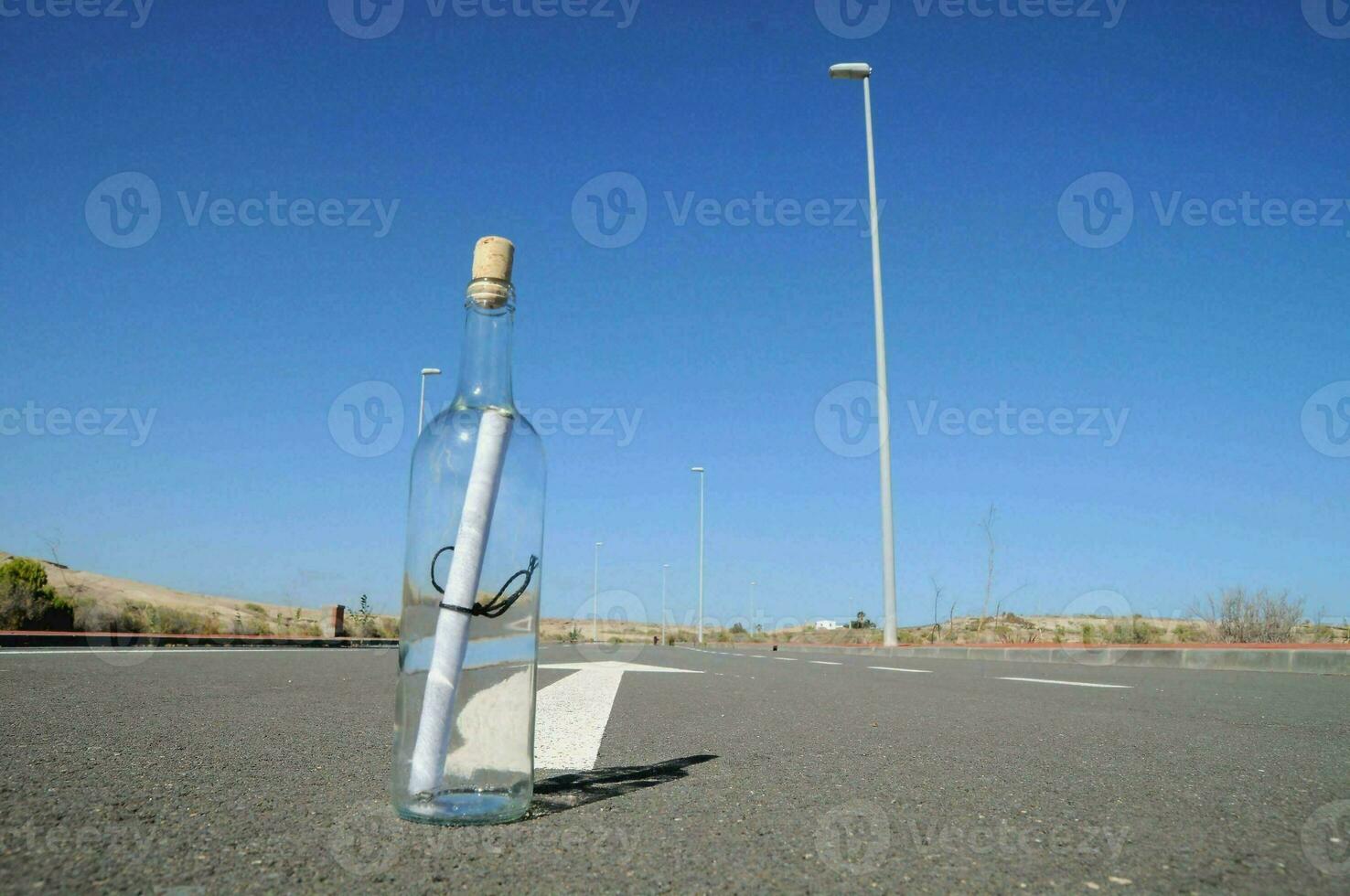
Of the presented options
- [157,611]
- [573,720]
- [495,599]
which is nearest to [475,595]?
[495,599]

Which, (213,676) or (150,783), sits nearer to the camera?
(150,783)

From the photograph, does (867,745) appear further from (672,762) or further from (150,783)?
(150,783)

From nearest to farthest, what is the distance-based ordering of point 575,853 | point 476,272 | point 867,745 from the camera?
1. point 575,853
2. point 476,272
3. point 867,745

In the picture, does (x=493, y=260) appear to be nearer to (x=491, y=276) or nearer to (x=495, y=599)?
(x=491, y=276)

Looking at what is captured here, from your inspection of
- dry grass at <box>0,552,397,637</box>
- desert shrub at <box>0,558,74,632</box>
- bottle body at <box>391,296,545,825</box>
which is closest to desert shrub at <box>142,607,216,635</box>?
dry grass at <box>0,552,397,637</box>

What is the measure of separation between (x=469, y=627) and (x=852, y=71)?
2445cm

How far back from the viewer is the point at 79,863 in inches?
58.3

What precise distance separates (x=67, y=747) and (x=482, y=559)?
184 centimetres

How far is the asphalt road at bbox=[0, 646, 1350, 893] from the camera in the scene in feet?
4.95

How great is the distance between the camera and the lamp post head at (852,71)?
937 inches

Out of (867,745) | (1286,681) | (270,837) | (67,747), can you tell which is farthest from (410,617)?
(1286,681)

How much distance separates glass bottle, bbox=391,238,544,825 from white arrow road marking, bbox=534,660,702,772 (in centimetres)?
54

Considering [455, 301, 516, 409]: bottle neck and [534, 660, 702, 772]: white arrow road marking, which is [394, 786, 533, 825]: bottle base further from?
[455, 301, 516, 409]: bottle neck

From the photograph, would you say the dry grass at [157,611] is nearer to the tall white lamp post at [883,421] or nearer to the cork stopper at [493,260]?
the tall white lamp post at [883,421]
